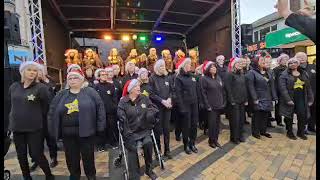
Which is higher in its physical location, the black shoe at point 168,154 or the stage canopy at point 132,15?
the stage canopy at point 132,15

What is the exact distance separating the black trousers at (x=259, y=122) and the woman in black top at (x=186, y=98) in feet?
4.95

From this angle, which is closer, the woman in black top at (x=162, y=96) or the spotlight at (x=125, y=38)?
the woman in black top at (x=162, y=96)

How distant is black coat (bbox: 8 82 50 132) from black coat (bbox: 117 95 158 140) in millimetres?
986

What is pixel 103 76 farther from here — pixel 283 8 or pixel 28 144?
pixel 283 8

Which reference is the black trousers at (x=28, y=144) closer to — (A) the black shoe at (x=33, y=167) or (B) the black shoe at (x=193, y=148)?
(A) the black shoe at (x=33, y=167)

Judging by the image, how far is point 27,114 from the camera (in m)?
3.75

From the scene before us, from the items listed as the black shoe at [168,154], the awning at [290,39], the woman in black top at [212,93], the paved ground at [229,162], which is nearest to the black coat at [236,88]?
the woman in black top at [212,93]

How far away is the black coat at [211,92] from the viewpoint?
17.4ft

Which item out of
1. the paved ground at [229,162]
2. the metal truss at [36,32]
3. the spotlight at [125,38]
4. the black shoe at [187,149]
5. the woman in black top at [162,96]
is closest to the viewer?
the paved ground at [229,162]

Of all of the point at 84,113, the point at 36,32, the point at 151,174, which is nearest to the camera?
the point at 84,113

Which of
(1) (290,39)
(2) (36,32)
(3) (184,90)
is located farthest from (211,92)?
(2) (36,32)

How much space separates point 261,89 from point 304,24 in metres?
4.68

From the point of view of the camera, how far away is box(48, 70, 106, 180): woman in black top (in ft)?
12.0

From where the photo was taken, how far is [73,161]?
377 cm
